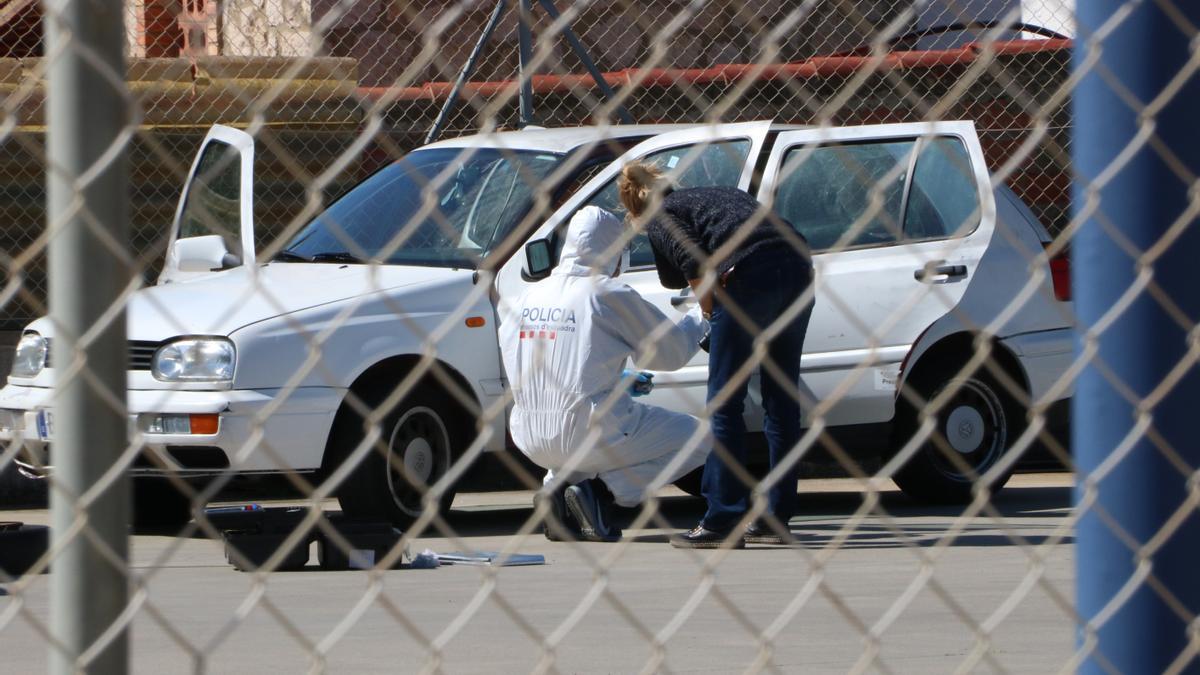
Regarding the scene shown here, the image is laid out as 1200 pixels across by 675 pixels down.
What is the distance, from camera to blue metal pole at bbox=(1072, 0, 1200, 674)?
2.50 metres

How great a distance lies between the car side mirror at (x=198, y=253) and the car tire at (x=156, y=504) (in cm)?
101

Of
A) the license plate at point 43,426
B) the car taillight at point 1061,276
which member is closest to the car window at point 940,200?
the car taillight at point 1061,276

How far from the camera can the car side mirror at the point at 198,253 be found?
7688mm

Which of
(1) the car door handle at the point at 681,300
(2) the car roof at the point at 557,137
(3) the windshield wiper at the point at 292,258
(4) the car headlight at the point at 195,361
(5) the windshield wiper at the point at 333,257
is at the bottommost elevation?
(4) the car headlight at the point at 195,361

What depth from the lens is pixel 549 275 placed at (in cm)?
777

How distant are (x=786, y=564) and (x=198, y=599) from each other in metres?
2.22

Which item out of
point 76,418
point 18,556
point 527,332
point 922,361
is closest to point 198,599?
point 18,556

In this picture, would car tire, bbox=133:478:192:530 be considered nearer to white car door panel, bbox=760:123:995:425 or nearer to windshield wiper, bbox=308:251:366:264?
windshield wiper, bbox=308:251:366:264

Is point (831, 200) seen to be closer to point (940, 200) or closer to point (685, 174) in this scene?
point (940, 200)

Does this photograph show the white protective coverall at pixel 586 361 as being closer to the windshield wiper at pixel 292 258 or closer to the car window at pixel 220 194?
the windshield wiper at pixel 292 258

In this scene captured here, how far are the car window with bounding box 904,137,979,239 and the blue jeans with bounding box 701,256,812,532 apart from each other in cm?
114

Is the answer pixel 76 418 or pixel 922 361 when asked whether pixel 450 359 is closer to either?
pixel 922 361

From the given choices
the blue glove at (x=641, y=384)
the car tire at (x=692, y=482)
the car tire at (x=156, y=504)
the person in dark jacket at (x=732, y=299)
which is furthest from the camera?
the car tire at (x=692, y=482)

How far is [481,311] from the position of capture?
7652 mm
